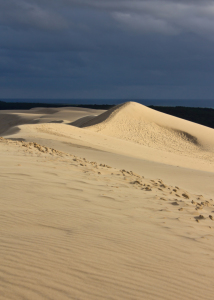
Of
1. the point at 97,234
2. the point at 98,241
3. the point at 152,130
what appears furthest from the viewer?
the point at 152,130

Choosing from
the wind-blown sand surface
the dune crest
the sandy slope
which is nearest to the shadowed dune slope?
the dune crest

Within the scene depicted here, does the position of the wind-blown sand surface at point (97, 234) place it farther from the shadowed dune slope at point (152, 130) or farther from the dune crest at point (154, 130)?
the shadowed dune slope at point (152, 130)

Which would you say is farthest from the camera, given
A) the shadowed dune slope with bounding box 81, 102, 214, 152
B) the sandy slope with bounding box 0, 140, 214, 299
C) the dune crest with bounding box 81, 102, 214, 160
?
the shadowed dune slope with bounding box 81, 102, 214, 152

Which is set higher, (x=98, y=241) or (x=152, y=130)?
(x=152, y=130)

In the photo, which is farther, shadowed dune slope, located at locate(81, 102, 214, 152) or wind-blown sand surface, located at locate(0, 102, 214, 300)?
shadowed dune slope, located at locate(81, 102, 214, 152)

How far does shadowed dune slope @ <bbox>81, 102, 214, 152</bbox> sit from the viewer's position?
22.9 meters

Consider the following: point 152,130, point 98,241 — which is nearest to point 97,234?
point 98,241

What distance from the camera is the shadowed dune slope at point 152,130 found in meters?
22.9

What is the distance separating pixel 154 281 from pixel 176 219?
6.78ft

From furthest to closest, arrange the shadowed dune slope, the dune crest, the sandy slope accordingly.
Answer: the shadowed dune slope → the dune crest → the sandy slope

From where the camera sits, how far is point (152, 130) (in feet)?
83.2

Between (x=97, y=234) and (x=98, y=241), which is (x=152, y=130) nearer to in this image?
(x=97, y=234)

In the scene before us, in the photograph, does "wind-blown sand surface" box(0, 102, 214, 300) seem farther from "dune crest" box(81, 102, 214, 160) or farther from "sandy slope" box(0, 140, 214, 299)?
"dune crest" box(81, 102, 214, 160)

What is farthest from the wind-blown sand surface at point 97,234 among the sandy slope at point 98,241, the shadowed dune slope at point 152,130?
the shadowed dune slope at point 152,130
